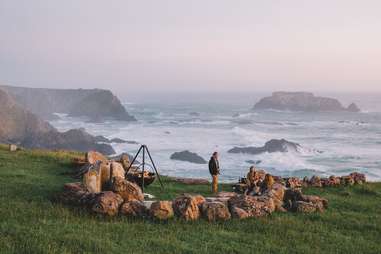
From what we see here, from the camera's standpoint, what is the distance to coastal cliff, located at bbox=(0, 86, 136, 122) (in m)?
156

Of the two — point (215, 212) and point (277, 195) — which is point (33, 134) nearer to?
point (277, 195)

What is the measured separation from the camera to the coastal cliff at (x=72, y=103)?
155875 millimetres

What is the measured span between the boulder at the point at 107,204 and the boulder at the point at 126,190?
2.92 feet

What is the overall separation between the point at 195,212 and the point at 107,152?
220 ft

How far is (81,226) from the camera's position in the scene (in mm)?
14180

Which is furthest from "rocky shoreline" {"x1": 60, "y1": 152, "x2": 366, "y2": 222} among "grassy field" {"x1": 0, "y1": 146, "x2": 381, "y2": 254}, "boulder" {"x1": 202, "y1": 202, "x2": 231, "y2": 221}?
"grassy field" {"x1": 0, "y1": 146, "x2": 381, "y2": 254}

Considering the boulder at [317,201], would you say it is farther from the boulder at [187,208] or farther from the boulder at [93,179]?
the boulder at [93,179]

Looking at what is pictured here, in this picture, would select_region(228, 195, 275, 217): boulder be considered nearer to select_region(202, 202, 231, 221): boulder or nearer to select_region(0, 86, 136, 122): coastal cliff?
select_region(202, 202, 231, 221): boulder

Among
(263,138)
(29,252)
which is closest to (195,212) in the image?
(29,252)

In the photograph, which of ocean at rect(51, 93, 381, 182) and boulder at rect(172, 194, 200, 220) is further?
ocean at rect(51, 93, 381, 182)

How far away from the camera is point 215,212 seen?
16.4 metres

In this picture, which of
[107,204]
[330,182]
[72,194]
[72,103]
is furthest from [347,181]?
[72,103]

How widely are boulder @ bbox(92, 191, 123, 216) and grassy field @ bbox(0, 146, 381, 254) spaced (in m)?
0.35

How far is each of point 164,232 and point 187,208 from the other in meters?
1.98
